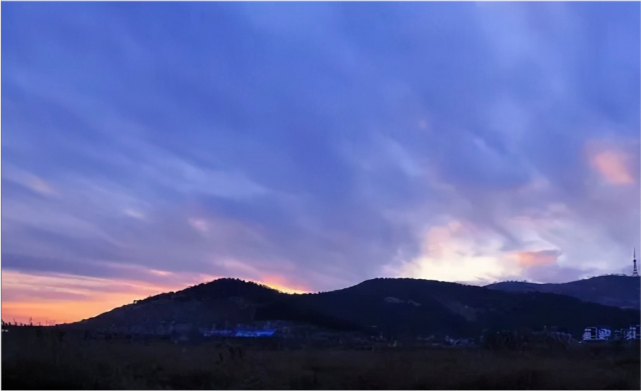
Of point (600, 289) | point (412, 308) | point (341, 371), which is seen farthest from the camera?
point (600, 289)

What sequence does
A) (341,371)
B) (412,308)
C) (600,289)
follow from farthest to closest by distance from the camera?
(600,289) < (412,308) < (341,371)

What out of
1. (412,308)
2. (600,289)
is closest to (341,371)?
(412,308)

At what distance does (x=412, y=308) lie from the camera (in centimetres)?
6147

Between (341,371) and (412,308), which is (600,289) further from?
(341,371)

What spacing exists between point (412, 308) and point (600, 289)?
86.8 feet

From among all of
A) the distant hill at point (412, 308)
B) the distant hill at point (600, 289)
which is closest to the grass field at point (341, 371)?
the distant hill at point (412, 308)

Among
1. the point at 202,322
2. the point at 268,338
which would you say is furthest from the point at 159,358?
the point at 268,338

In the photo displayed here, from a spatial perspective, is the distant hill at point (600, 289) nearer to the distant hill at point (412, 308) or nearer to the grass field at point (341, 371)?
the distant hill at point (412, 308)

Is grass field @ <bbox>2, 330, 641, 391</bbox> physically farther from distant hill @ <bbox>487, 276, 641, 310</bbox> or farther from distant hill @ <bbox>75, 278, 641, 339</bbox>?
distant hill @ <bbox>487, 276, 641, 310</bbox>

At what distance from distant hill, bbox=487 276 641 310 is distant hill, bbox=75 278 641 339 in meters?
3.26

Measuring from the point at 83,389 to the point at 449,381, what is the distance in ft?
59.4

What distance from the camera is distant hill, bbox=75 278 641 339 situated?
49312 mm

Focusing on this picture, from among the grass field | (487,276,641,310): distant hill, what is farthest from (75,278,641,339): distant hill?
the grass field

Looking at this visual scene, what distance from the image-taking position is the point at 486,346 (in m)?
52.8
